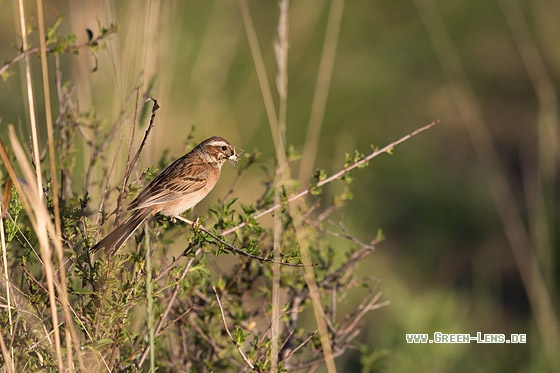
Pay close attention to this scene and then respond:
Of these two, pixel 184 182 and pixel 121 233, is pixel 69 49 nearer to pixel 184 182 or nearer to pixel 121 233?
pixel 121 233

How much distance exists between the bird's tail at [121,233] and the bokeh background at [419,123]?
1904 millimetres

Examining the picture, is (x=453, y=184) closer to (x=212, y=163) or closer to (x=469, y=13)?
(x=469, y=13)

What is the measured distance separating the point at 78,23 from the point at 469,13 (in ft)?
12.6

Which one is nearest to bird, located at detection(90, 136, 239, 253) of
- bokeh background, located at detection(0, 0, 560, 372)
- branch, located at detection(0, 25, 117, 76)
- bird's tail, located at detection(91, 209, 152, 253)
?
bird's tail, located at detection(91, 209, 152, 253)

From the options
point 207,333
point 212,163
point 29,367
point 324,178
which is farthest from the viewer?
point 212,163

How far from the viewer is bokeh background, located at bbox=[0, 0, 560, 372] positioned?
608 centimetres

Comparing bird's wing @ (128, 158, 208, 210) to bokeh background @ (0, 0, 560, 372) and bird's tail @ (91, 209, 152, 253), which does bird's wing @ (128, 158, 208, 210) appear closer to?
bird's tail @ (91, 209, 152, 253)

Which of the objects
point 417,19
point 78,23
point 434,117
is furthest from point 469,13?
point 78,23

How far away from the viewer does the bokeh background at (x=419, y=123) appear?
6082mm

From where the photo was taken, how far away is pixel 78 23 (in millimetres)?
7219

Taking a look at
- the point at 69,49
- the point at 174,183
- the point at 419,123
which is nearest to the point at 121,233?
the point at 69,49

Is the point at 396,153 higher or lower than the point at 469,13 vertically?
lower

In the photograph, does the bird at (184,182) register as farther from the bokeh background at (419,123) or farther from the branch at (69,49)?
the bokeh background at (419,123)

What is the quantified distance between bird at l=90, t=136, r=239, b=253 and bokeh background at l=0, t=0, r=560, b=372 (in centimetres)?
135
